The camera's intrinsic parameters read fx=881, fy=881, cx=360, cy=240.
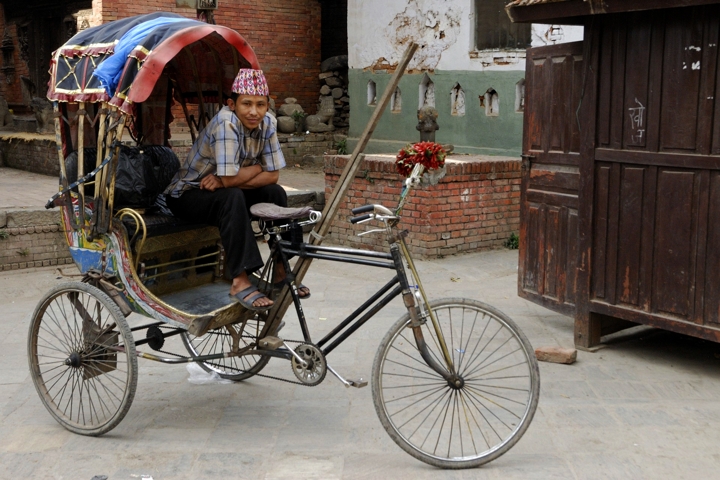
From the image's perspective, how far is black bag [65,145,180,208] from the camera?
5344 millimetres

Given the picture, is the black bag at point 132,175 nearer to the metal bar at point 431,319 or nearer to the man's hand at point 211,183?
the man's hand at point 211,183

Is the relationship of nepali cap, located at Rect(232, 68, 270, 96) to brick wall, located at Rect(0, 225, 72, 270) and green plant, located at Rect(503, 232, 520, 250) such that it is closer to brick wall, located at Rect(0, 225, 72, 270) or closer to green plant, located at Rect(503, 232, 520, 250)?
brick wall, located at Rect(0, 225, 72, 270)

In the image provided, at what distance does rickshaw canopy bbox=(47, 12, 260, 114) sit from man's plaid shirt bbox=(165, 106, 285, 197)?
0.45 meters

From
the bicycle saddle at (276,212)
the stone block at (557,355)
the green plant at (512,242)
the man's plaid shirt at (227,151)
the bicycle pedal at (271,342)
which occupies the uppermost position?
the man's plaid shirt at (227,151)

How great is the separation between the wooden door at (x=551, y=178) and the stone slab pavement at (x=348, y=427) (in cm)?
46

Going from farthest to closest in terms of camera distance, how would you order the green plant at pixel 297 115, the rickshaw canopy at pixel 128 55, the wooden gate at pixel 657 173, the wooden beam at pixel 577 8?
1. the green plant at pixel 297 115
2. the wooden gate at pixel 657 173
3. the wooden beam at pixel 577 8
4. the rickshaw canopy at pixel 128 55

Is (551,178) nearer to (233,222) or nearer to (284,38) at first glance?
(233,222)

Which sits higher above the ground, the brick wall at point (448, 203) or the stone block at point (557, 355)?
the brick wall at point (448, 203)

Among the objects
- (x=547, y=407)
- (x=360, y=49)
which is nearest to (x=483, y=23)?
(x=360, y=49)

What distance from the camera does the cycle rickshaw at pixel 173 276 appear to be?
14.8 feet

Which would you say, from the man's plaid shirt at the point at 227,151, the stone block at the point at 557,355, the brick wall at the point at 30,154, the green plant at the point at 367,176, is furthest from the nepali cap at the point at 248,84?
the brick wall at the point at 30,154

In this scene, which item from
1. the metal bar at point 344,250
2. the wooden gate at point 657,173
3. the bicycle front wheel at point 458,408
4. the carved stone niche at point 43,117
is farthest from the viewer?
the carved stone niche at point 43,117

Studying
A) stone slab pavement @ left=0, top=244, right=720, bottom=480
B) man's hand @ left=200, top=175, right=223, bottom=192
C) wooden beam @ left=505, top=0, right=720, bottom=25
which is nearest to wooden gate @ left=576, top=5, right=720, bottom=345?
wooden beam @ left=505, top=0, right=720, bottom=25

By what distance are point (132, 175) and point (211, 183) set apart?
2.34ft
